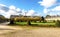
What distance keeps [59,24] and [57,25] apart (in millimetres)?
646

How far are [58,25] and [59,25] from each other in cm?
25

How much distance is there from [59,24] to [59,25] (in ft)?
0.86

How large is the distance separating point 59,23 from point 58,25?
564 mm

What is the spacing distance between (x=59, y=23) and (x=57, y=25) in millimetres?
741

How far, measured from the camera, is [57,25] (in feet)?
116

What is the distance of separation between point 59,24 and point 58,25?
36 cm

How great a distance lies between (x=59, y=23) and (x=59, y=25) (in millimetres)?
505

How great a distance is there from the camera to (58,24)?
35.0 m

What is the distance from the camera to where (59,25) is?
115ft

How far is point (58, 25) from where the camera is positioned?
35031 millimetres

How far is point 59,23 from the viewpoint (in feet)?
115
